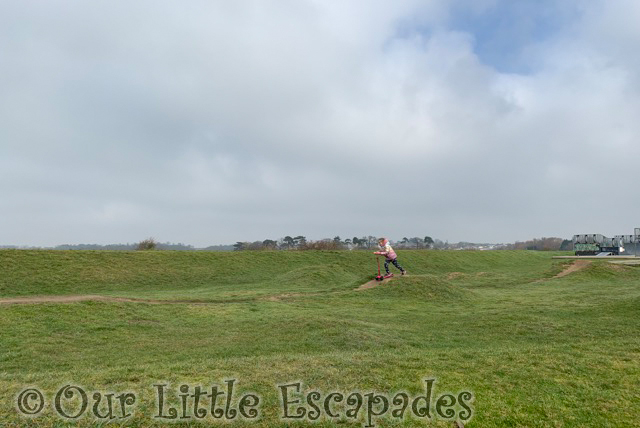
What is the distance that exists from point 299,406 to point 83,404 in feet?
7.97

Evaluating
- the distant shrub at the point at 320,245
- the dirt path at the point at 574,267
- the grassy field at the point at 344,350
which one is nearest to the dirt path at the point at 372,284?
the grassy field at the point at 344,350

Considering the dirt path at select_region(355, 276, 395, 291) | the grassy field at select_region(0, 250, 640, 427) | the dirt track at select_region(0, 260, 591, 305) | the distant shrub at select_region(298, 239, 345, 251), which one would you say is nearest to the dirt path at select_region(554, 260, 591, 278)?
the dirt track at select_region(0, 260, 591, 305)

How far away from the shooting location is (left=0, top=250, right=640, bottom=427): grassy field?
14.9 ft

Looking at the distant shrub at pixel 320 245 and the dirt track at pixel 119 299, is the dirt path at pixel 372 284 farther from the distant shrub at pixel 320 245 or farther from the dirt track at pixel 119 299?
the distant shrub at pixel 320 245

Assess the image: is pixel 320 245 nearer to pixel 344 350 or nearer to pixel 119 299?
pixel 119 299

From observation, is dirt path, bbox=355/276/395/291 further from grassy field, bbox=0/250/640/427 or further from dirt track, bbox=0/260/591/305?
grassy field, bbox=0/250/640/427

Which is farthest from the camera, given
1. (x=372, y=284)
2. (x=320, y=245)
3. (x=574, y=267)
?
(x=320, y=245)

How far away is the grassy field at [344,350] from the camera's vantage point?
4.55m

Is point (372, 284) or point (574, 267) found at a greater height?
point (574, 267)

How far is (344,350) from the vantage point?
8398 mm

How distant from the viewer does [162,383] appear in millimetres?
5227

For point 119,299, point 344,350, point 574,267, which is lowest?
point 344,350

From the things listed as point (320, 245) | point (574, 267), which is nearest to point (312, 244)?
point (320, 245)

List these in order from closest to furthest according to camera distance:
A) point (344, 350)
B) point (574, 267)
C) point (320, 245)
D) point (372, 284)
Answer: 1. point (344, 350)
2. point (372, 284)
3. point (574, 267)
4. point (320, 245)
